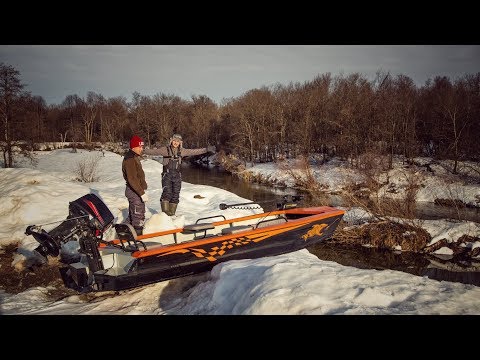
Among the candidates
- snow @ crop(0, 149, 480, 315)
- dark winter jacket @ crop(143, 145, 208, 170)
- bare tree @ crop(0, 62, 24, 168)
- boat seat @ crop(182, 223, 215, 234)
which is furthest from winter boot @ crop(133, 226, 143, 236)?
bare tree @ crop(0, 62, 24, 168)

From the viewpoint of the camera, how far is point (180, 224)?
6090 millimetres

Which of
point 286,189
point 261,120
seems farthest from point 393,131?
point 261,120

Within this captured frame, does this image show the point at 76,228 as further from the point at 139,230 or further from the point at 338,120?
the point at 338,120

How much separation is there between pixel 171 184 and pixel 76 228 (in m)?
2.82

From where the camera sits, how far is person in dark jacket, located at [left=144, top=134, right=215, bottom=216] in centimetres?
695

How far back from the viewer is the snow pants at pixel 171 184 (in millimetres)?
7090

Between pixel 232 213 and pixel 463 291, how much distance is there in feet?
21.3

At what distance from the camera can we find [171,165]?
7.01m

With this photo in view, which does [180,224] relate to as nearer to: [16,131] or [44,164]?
[16,131]

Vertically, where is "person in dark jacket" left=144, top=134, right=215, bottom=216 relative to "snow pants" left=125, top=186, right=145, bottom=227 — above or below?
above

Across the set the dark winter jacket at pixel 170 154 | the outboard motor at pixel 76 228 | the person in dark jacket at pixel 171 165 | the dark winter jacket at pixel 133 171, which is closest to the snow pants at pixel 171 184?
the person in dark jacket at pixel 171 165

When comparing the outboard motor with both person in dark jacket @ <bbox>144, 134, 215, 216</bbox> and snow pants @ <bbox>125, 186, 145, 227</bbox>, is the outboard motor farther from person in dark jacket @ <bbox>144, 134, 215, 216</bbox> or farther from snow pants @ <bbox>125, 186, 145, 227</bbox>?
person in dark jacket @ <bbox>144, 134, 215, 216</bbox>

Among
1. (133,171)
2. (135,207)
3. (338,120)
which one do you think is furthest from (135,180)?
(338,120)
